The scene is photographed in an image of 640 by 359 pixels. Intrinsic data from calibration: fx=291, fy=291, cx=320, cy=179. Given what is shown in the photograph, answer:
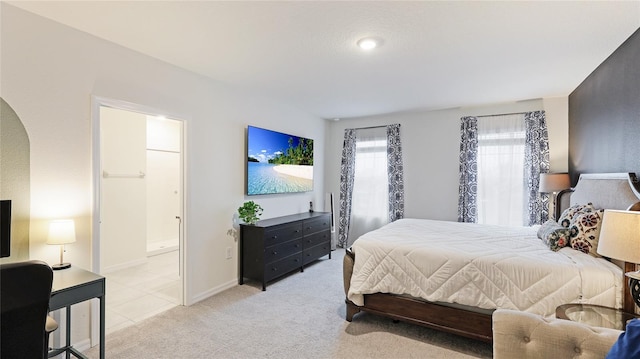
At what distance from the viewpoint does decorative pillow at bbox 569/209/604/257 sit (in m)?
2.27

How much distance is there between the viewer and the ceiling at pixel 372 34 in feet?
6.54

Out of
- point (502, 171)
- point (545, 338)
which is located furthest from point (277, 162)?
point (545, 338)

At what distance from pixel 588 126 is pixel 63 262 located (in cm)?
532

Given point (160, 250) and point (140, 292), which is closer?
point (140, 292)

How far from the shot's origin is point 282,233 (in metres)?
3.84

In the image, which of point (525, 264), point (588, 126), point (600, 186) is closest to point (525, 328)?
point (525, 264)

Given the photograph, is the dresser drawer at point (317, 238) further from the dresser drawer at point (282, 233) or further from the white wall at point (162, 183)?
the white wall at point (162, 183)

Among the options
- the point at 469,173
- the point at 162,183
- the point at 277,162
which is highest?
the point at 277,162

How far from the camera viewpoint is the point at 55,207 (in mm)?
2188

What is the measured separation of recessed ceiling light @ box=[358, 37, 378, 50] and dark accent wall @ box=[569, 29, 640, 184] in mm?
2039

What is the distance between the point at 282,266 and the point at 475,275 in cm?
235

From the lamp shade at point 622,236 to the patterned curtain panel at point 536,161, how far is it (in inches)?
121

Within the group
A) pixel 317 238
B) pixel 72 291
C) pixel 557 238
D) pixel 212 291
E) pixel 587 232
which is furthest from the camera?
pixel 317 238

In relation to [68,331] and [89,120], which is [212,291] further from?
[89,120]
